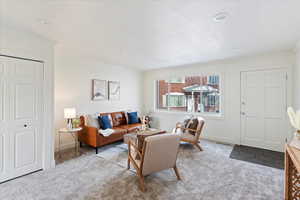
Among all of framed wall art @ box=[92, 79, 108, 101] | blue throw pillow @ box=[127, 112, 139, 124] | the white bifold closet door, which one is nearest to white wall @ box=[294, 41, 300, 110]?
blue throw pillow @ box=[127, 112, 139, 124]

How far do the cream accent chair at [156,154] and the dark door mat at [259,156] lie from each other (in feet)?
6.20

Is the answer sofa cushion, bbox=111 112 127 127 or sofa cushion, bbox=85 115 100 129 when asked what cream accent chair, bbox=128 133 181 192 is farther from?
sofa cushion, bbox=111 112 127 127

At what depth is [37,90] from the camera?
9.11 feet

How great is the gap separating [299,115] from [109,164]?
3.09 metres

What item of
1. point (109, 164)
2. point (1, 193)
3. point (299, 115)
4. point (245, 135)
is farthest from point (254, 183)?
point (1, 193)

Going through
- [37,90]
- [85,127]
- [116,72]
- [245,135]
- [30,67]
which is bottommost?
[245,135]

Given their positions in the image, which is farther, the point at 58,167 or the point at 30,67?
the point at 58,167

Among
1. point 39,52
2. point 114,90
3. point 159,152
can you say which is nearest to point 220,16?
point 159,152

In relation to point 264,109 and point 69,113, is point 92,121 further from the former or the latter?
point 264,109

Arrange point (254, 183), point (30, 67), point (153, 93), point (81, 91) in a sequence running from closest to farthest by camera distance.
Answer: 1. point (254, 183)
2. point (30, 67)
3. point (81, 91)
4. point (153, 93)

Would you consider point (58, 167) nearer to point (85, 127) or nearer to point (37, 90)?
point (85, 127)

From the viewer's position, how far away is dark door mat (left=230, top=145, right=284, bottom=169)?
3.16 metres

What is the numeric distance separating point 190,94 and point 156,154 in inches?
145

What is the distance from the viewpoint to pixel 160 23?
7.65 feet
